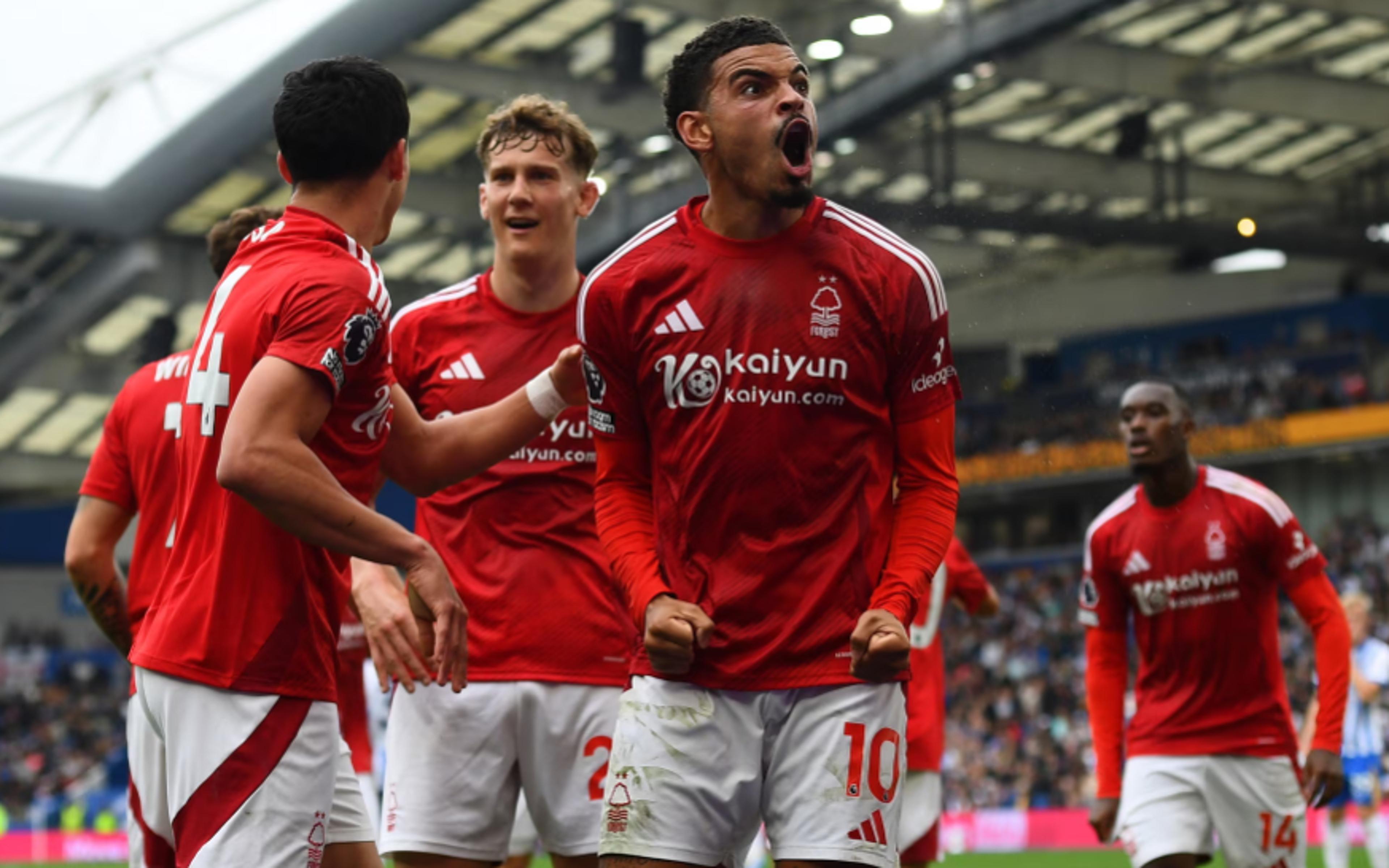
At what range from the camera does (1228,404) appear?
3300 centimetres

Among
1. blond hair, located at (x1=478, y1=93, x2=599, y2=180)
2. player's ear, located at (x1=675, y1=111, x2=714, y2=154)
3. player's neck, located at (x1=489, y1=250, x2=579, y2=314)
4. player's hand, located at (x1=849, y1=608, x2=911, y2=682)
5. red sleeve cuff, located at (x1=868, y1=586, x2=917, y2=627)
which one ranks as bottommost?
player's hand, located at (x1=849, y1=608, x2=911, y2=682)

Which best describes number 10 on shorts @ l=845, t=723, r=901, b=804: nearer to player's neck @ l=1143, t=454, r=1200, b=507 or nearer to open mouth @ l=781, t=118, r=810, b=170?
open mouth @ l=781, t=118, r=810, b=170

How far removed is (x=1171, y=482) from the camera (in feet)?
21.1

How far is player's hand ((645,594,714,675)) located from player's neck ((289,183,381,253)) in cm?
99

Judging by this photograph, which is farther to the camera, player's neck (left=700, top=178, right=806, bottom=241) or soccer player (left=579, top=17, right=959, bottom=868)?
player's neck (left=700, top=178, right=806, bottom=241)

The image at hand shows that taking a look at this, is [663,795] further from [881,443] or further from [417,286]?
[417,286]

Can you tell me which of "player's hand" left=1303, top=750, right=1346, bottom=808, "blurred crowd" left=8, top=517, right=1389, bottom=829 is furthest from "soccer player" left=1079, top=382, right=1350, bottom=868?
"blurred crowd" left=8, top=517, right=1389, bottom=829

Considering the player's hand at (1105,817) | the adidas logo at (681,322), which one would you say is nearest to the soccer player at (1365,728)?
the player's hand at (1105,817)

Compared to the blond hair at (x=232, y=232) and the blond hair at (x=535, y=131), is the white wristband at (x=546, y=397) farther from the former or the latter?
the blond hair at (x=232, y=232)

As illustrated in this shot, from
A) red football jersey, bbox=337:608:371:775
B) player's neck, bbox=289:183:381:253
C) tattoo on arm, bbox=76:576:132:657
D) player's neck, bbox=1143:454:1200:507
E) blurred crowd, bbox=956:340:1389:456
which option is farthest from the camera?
blurred crowd, bbox=956:340:1389:456

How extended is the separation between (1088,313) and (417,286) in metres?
11.1

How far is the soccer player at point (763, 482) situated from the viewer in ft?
11.2

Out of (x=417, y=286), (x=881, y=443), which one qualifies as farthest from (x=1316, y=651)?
Answer: (x=417, y=286)

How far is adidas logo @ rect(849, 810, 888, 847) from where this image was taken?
333 centimetres
